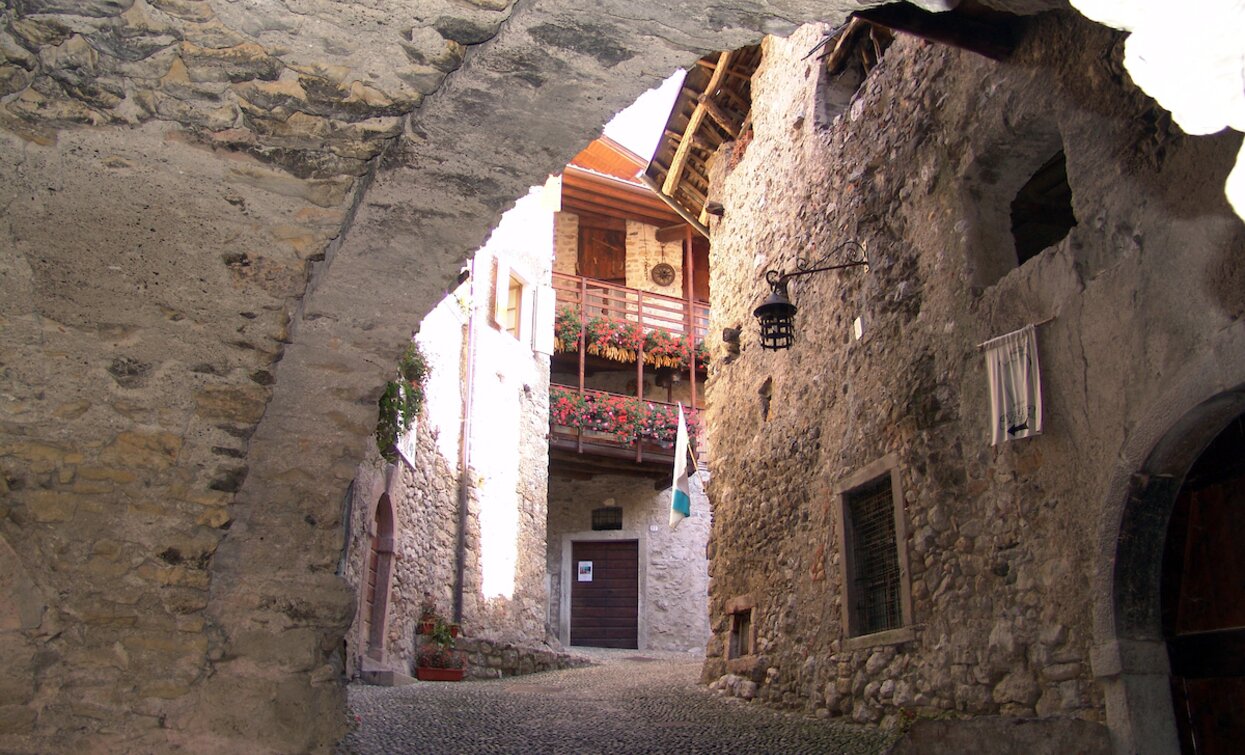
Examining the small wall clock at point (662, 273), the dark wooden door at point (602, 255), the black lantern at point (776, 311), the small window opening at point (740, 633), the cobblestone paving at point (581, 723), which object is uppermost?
the dark wooden door at point (602, 255)

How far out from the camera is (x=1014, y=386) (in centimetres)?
534

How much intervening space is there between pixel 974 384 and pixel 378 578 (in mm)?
6453

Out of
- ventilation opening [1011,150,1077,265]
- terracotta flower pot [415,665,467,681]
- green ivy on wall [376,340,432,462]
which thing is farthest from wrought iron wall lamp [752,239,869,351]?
terracotta flower pot [415,665,467,681]

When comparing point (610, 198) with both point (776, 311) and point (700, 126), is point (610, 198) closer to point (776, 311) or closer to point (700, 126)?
point (700, 126)

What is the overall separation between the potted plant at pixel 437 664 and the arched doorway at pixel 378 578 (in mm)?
1112

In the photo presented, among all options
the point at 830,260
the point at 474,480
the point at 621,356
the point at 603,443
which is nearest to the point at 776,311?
the point at 830,260

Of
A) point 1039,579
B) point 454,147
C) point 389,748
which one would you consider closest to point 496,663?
point 389,748

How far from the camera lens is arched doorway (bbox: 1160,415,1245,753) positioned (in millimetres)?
4262

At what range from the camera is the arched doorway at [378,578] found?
9.67m

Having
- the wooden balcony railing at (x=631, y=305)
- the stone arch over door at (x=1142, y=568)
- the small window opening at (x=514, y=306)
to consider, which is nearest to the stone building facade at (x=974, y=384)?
the stone arch over door at (x=1142, y=568)

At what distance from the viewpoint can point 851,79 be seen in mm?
9039

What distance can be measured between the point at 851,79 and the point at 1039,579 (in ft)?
17.9

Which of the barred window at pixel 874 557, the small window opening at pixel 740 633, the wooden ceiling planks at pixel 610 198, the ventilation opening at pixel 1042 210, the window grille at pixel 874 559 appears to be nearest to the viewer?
the barred window at pixel 874 557

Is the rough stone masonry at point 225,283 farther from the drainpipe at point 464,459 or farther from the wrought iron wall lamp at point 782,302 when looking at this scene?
the drainpipe at point 464,459
